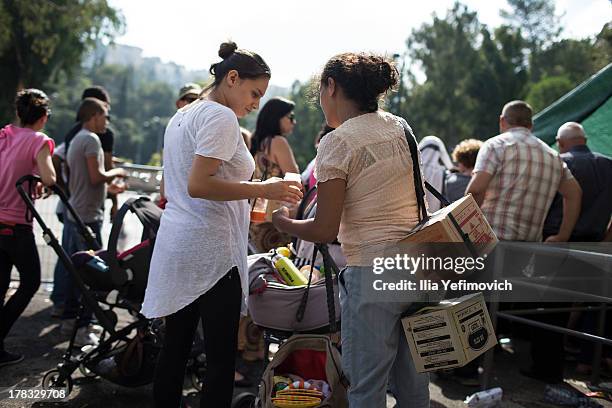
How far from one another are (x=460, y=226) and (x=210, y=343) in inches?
45.9

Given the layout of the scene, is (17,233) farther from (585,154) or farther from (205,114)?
(585,154)

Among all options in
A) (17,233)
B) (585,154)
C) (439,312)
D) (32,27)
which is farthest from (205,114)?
(32,27)

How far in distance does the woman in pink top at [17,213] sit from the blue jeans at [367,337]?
2632mm

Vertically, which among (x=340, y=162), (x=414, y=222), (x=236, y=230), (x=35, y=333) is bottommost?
(x=35, y=333)

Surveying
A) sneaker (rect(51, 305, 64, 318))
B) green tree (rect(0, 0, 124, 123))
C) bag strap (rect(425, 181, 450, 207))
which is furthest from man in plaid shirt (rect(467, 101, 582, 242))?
green tree (rect(0, 0, 124, 123))

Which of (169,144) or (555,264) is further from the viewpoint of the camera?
(555,264)

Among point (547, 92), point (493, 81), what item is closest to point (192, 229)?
point (493, 81)

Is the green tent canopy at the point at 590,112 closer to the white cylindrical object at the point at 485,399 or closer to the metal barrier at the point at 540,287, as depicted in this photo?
the metal barrier at the point at 540,287

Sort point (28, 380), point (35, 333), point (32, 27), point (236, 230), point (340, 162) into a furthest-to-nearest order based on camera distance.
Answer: point (32, 27), point (35, 333), point (28, 380), point (236, 230), point (340, 162)

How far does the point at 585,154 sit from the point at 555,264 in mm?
1457

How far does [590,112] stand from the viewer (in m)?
6.00

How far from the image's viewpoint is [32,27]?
18.5 m

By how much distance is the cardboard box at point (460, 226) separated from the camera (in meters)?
2.20

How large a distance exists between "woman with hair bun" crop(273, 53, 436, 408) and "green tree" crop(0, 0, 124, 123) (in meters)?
18.4
